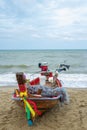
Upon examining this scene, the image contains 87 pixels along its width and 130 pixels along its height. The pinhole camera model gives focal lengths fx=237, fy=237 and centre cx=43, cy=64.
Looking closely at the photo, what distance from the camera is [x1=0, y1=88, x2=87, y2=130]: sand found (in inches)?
219

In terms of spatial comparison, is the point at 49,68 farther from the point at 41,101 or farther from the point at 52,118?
the point at 41,101

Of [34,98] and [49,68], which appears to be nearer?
[34,98]

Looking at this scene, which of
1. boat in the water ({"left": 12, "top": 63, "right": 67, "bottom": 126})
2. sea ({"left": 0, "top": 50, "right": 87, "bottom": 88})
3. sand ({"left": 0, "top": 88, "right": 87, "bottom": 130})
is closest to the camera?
boat in the water ({"left": 12, "top": 63, "right": 67, "bottom": 126})

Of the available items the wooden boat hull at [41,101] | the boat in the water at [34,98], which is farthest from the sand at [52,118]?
the wooden boat hull at [41,101]

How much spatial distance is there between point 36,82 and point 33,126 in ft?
7.50

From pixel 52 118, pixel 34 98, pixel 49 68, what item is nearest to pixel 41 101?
pixel 34 98

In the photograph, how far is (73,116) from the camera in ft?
20.3

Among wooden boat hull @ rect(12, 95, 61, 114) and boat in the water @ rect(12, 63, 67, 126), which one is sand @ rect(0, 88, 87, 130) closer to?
boat in the water @ rect(12, 63, 67, 126)

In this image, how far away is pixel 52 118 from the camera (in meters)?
6.05

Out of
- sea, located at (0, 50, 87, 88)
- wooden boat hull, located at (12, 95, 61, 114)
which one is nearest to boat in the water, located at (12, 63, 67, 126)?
wooden boat hull, located at (12, 95, 61, 114)

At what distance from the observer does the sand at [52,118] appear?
18.2ft

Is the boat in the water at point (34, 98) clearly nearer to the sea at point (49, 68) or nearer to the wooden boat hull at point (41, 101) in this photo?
the wooden boat hull at point (41, 101)

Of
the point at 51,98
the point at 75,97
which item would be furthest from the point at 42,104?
the point at 75,97

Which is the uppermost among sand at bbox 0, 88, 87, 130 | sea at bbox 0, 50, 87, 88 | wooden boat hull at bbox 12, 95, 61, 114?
wooden boat hull at bbox 12, 95, 61, 114
